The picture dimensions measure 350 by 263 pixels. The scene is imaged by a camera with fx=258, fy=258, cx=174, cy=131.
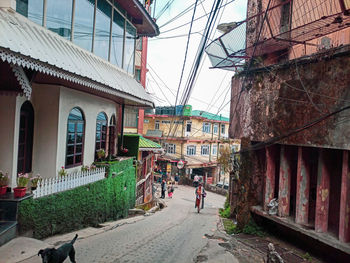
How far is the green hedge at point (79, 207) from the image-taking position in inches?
251

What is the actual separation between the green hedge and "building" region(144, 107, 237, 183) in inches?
988

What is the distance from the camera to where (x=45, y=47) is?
6.53 m

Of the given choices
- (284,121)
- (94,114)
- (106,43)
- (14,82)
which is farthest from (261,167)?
(106,43)

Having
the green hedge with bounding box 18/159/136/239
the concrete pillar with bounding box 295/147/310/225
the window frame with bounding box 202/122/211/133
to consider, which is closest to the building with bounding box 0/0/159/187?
the green hedge with bounding box 18/159/136/239

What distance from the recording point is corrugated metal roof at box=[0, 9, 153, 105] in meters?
5.37

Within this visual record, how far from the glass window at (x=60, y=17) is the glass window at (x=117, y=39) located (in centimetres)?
330

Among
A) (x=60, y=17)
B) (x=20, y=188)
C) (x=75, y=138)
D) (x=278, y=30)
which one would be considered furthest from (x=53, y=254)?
(x=278, y=30)

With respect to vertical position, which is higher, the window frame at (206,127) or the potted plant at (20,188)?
the window frame at (206,127)

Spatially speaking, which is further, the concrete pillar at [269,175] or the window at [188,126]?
the window at [188,126]

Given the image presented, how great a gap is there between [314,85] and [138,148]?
1189cm

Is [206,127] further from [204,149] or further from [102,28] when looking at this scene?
[102,28]

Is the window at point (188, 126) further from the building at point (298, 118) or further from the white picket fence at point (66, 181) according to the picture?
the building at point (298, 118)

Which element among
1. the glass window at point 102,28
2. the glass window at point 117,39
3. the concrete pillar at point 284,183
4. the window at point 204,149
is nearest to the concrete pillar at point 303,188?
the concrete pillar at point 284,183

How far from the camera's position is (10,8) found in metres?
6.31
